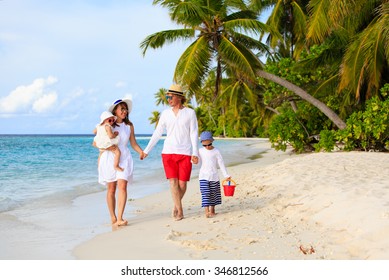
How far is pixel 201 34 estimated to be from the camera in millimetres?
15469

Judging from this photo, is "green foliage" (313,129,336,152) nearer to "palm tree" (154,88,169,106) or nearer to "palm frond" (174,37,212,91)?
"palm frond" (174,37,212,91)

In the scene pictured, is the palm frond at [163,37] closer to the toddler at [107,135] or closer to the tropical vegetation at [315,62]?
the tropical vegetation at [315,62]

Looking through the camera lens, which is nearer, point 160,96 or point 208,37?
point 208,37

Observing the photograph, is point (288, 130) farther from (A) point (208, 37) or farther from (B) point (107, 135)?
(B) point (107, 135)

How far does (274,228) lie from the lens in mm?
5492

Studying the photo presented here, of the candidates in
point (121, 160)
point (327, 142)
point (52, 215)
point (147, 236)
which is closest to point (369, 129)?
point (327, 142)

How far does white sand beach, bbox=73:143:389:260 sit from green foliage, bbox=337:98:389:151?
6.70 metres

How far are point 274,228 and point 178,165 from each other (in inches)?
58.6

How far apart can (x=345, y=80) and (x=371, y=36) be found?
1.52 metres

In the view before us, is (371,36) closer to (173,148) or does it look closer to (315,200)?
(315,200)

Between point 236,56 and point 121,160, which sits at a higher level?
point 236,56

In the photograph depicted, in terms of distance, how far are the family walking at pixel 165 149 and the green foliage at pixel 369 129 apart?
9704 millimetres

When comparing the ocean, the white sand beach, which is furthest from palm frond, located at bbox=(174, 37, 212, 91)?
the white sand beach

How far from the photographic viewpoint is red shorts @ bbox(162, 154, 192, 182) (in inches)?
240
